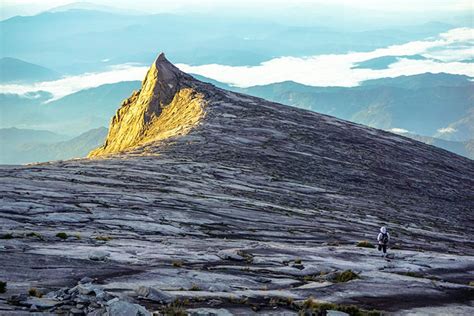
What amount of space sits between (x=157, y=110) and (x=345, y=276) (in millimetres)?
92574

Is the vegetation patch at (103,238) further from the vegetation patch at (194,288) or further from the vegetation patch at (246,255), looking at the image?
the vegetation patch at (194,288)

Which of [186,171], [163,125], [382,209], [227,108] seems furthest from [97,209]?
[227,108]

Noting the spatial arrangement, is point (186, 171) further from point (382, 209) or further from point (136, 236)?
point (136, 236)

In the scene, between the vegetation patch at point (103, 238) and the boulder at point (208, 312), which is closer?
the boulder at point (208, 312)

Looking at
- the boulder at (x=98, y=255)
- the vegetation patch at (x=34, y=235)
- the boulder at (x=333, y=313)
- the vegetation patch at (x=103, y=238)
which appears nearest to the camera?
the boulder at (x=333, y=313)

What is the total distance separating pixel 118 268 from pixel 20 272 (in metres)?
4.39

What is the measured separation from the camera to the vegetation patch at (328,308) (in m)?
24.1

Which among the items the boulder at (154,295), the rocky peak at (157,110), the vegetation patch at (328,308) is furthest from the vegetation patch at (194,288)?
the rocky peak at (157,110)

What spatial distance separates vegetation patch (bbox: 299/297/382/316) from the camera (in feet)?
79.0

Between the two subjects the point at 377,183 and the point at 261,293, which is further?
the point at 377,183

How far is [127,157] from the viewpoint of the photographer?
241 feet

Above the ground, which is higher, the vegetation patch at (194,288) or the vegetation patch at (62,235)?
the vegetation patch at (62,235)

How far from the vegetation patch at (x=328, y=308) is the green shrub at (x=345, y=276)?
5.51 m

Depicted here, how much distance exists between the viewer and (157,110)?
393ft
